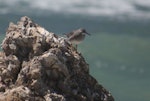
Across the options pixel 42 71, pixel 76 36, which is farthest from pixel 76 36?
pixel 42 71

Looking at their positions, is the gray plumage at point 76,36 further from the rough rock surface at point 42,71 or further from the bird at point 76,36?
the rough rock surface at point 42,71

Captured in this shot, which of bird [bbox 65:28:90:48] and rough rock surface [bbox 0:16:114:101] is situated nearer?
rough rock surface [bbox 0:16:114:101]

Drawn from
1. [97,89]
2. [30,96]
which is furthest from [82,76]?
[30,96]

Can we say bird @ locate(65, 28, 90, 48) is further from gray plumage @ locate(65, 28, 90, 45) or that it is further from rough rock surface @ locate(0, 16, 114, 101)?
rough rock surface @ locate(0, 16, 114, 101)

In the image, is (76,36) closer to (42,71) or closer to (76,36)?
(76,36)

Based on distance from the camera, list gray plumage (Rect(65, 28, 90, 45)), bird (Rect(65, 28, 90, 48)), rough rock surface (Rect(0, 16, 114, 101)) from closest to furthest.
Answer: rough rock surface (Rect(0, 16, 114, 101)) < bird (Rect(65, 28, 90, 48)) < gray plumage (Rect(65, 28, 90, 45))

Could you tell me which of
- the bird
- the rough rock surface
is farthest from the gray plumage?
the rough rock surface

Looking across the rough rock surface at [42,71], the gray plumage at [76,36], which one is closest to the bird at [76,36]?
the gray plumage at [76,36]

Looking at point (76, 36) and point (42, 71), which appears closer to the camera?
point (42, 71)
